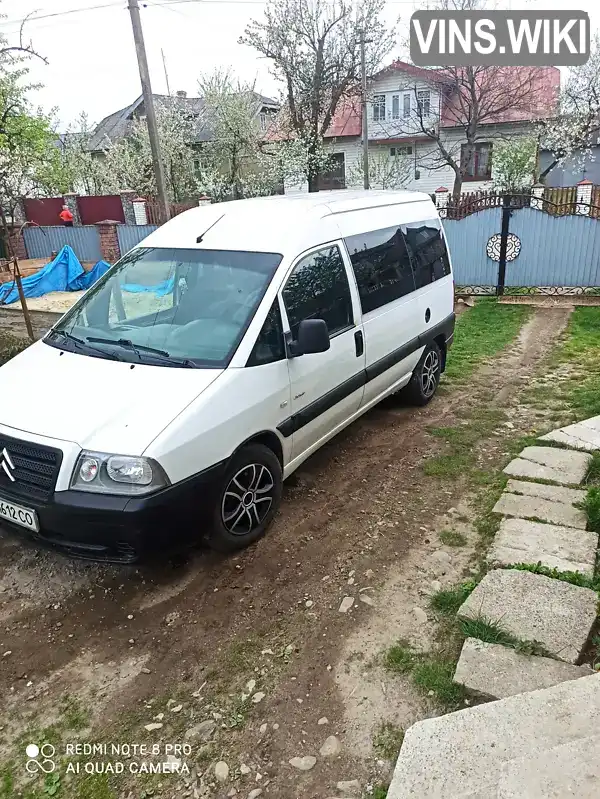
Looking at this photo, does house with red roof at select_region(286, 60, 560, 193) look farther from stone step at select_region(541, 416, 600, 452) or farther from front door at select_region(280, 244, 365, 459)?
front door at select_region(280, 244, 365, 459)

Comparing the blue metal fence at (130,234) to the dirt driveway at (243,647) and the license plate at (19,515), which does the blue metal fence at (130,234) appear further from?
the license plate at (19,515)

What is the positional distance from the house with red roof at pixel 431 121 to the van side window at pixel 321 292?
2423cm

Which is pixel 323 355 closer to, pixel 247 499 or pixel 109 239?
pixel 247 499

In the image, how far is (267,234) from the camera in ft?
12.9

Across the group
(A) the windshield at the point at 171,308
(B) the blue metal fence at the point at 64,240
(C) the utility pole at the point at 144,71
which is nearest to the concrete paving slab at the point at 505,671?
(A) the windshield at the point at 171,308

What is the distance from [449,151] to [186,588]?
31.2 metres

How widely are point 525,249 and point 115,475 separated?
10636 mm

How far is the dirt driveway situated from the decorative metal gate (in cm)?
846

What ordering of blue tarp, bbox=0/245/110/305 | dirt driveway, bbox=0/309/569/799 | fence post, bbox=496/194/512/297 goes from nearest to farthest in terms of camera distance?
dirt driveway, bbox=0/309/569/799 → fence post, bbox=496/194/512/297 → blue tarp, bbox=0/245/110/305

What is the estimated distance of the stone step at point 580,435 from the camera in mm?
4820

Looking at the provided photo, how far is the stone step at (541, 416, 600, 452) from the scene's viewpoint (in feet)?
15.8

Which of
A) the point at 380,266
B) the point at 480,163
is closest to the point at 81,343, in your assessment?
the point at 380,266

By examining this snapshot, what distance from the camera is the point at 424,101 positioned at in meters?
29.0

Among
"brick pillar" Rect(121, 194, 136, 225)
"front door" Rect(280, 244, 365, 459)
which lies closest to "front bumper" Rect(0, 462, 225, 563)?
"front door" Rect(280, 244, 365, 459)
